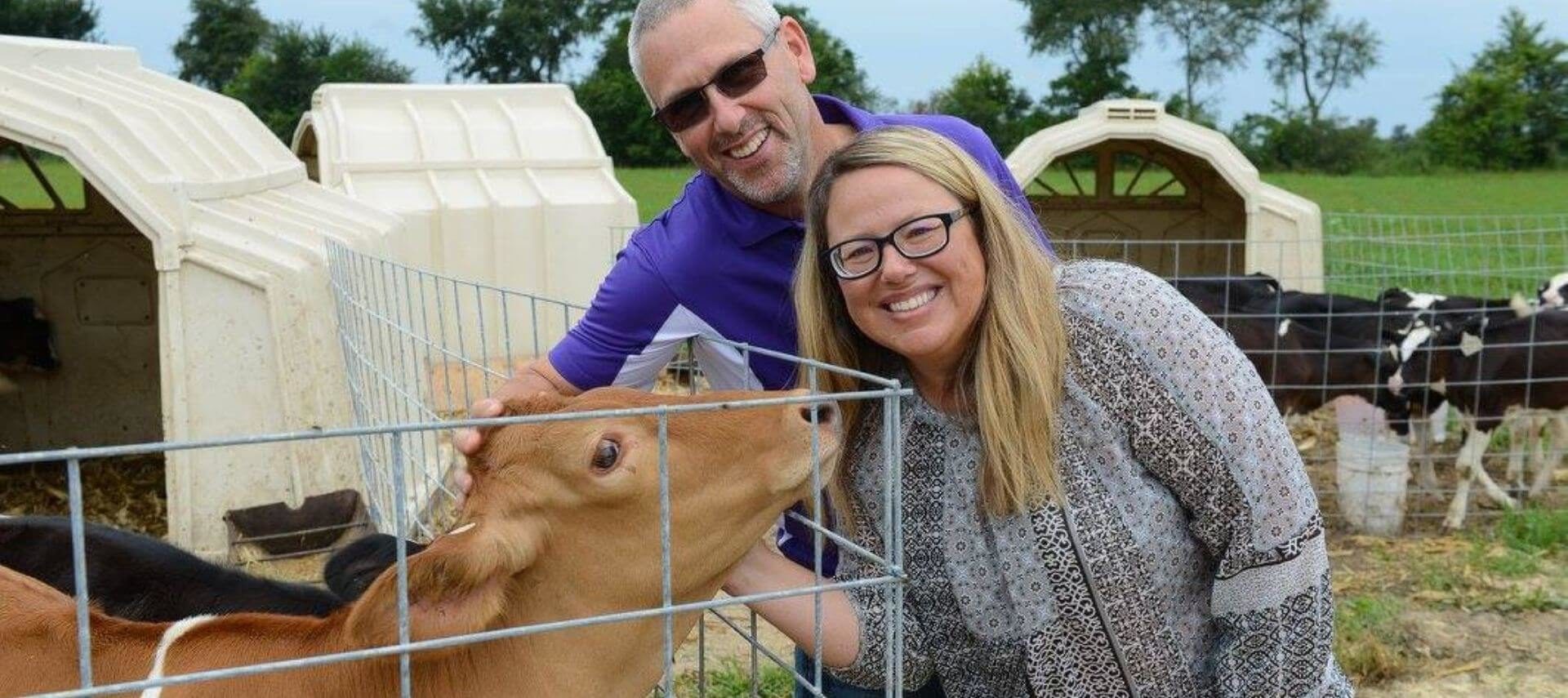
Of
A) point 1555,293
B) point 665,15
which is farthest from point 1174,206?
point 665,15

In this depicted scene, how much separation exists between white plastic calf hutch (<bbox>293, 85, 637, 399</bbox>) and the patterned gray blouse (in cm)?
869

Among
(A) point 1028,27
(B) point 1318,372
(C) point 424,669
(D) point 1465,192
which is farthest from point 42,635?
(A) point 1028,27

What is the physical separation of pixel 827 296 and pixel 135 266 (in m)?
9.25

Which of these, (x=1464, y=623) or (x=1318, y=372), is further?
(x=1318, y=372)

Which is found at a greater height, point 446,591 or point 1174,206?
point 1174,206

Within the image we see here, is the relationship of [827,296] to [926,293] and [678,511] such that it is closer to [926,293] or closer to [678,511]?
[926,293]

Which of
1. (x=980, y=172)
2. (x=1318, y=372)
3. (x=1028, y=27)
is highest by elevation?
(x=1028, y=27)

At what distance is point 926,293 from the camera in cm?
272

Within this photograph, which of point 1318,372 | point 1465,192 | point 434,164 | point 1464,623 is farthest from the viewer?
point 1465,192

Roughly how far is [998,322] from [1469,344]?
7385 millimetres

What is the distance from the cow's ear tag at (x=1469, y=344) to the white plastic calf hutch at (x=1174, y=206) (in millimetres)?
1573

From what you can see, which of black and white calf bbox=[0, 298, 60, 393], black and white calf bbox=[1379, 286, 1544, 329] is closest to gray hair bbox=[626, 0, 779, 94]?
black and white calf bbox=[1379, 286, 1544, 329]

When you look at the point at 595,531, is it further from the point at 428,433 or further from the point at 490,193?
the point at 490,193

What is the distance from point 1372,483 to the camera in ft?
27.6
